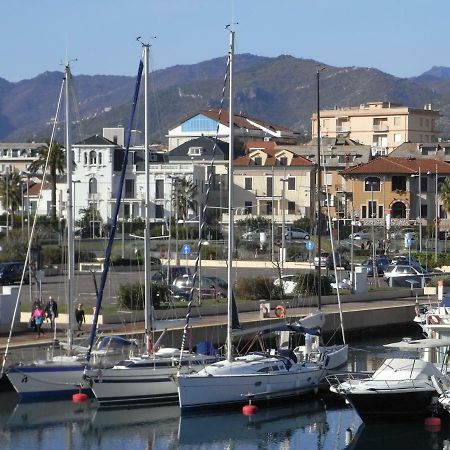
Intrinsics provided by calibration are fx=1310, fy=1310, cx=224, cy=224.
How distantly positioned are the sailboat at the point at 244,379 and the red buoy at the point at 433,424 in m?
5.37

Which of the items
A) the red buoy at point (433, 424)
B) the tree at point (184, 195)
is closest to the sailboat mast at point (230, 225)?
the red buoy at point (433, 424)

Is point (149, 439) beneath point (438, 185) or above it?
beneath

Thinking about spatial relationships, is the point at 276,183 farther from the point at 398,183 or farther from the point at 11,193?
the point at 11,193

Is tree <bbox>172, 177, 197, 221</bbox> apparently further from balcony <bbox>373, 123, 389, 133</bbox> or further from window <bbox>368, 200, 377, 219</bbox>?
balcony <bbox>373, 123, 389, 133</bbox>

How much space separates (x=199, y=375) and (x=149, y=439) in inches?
114

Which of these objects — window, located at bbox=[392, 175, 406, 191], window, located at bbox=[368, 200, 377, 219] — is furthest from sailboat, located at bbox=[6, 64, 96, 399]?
window, located at bbox=[368, 200, 377, 219]

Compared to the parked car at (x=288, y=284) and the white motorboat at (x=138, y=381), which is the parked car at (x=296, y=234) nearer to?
the parked car at (x=288, y=284)

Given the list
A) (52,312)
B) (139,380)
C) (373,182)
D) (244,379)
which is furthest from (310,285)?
(373,182)

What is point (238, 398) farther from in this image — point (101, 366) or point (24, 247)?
point (24, 247)

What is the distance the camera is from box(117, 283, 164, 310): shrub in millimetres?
56688

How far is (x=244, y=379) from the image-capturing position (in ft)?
140

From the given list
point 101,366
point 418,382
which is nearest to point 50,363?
point 101,366

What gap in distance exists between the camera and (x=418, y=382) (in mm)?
40219

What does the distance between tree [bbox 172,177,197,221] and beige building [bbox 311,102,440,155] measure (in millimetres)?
51846
